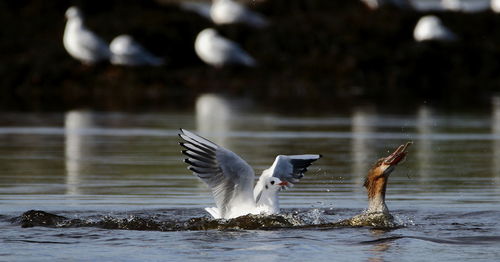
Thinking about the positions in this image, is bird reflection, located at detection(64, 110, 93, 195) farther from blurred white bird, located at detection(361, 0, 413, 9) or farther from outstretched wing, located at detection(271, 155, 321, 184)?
blurred white bird, located at detection(361, 0, 413, 9)

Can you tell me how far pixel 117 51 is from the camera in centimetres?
3098

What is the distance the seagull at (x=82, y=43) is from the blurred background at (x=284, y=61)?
1.50ft

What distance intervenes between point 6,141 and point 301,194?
660 centimetres

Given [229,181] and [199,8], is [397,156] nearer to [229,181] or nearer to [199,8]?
[229,181]

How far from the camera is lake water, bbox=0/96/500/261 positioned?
8578 millimetres

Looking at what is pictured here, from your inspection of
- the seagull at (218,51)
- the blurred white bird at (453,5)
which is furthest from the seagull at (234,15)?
the blurred white bird at (453,5)

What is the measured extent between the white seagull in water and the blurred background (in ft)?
60.7

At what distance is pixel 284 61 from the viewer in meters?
31.6

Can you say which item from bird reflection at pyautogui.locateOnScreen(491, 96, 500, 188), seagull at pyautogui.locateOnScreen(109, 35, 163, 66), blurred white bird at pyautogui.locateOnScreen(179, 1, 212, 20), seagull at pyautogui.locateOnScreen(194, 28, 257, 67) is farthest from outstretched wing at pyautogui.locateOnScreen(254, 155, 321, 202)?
blurred white bird at pyautogui.locateOnScreen(179, 1, 212, 20)

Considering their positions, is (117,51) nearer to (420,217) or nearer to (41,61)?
(41,61)

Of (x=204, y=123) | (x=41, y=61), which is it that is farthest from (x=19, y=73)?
(x=204, y=123)

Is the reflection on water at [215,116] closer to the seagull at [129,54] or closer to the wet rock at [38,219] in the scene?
the seagull at [129,54]

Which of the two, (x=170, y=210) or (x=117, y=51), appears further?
(x=117, y=51)

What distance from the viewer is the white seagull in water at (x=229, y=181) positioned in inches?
392
